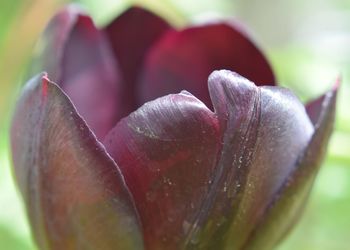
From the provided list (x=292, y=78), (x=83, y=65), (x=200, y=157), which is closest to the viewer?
(x=200, y=157)

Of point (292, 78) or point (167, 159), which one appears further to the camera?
point (292, 78)

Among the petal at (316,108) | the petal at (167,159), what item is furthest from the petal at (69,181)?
the petal at (316,108)

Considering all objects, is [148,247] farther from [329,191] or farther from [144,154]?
[329,191]

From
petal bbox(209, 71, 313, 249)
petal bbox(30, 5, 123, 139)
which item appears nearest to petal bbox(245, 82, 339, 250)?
petal bbox(209, 71, 313, 249)

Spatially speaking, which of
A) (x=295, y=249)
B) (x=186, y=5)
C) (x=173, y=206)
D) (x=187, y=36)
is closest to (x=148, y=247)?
(x=173, y=206)

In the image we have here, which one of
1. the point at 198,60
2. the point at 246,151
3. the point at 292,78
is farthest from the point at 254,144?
the point at 292,78

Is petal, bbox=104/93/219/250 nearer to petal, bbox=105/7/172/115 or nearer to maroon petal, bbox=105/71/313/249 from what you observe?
maroon petal, bbox=105/71/313/249

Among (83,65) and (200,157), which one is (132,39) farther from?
(200,157)
